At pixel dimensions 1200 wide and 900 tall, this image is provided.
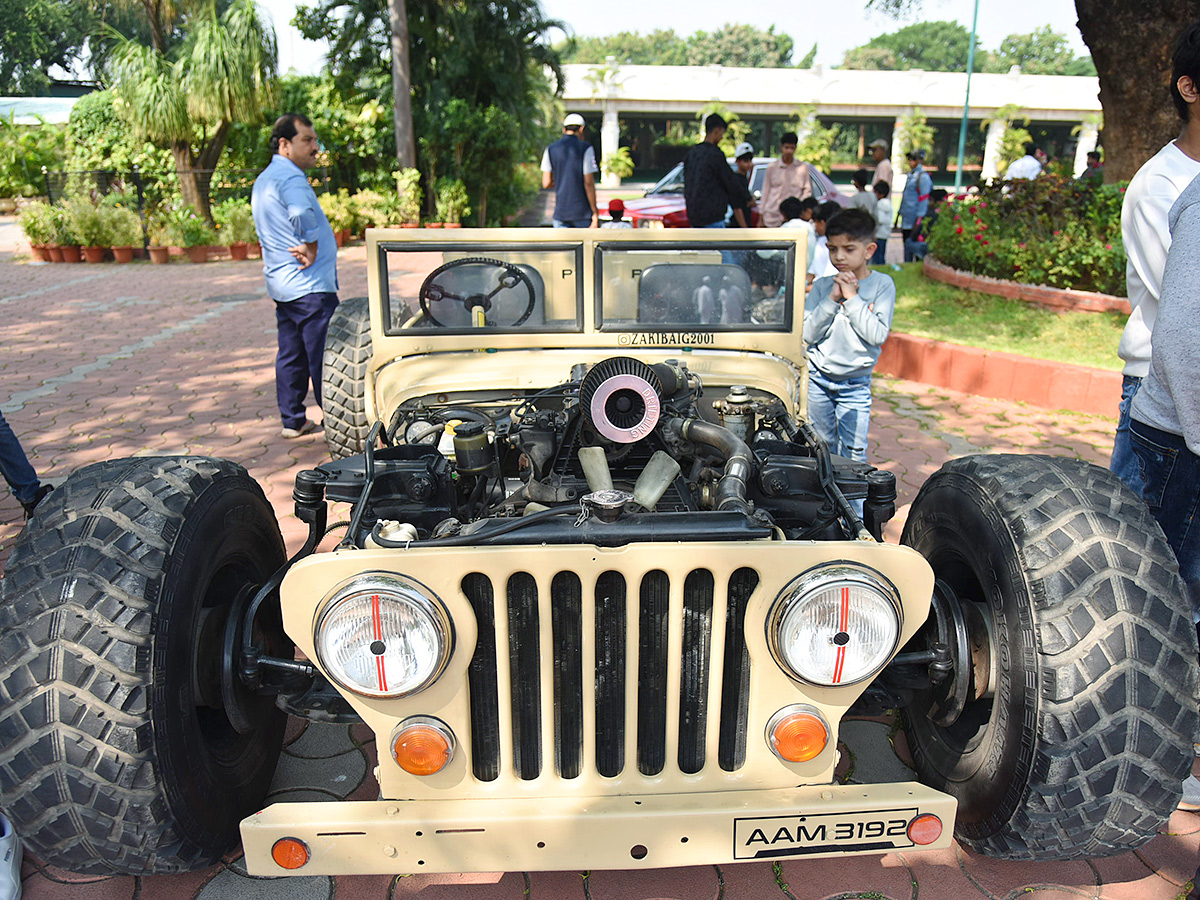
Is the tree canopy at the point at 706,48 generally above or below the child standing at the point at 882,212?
above

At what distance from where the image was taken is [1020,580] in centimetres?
216

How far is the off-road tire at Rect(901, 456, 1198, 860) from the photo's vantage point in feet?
6.57

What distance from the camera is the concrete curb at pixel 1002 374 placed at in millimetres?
5965

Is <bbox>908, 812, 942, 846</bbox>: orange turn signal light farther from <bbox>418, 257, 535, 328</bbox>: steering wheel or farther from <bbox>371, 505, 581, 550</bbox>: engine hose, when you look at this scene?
<bbox>418, 257, 535, 328</bbox>: steering wheel

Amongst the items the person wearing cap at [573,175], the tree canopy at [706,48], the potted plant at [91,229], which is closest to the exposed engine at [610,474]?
the person wearing cap at [573,175]

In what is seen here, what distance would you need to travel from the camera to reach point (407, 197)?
1529 centimetres

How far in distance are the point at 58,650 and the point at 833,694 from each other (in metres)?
1.78

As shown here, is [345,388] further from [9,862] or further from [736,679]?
[736,679]

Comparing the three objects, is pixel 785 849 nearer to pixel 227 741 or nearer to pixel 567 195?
pixel 227 741

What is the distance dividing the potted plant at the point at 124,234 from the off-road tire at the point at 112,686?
524 inches

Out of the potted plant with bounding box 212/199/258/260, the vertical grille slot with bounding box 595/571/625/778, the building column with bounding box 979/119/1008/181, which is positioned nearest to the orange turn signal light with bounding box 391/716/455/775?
the vertical grille slot with bounding box 595/571/625/778

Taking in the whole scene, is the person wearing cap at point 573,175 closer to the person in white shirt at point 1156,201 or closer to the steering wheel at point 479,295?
the steering wheel at point 479,295

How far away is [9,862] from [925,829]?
7.33ft

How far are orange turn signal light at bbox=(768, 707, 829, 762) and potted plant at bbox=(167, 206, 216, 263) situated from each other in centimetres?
1410
